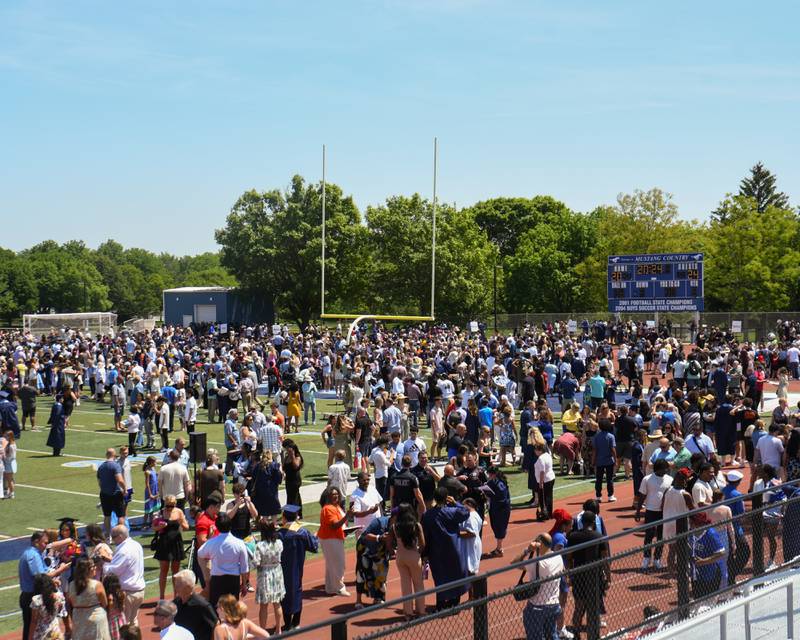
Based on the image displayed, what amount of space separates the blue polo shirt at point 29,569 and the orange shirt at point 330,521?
10.5 feet

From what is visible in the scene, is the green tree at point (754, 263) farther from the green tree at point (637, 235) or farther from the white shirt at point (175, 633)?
the white shirt at point (175, 633)

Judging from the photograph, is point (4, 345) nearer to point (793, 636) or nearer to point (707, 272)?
point (793, 636)

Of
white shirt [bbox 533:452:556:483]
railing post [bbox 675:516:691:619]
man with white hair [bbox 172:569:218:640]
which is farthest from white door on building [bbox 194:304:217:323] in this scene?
railing post [bbox 675:516:691:619]

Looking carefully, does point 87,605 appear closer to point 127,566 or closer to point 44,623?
point 44,623

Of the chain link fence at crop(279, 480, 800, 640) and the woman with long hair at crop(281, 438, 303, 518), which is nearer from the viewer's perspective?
the chain link fence at crop(279, 480, 800, 640)

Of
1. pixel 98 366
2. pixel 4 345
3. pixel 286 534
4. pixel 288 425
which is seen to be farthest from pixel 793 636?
pixel 4 345

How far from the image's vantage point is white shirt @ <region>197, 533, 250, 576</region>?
10.7 meters

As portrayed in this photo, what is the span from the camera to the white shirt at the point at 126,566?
1089 centimetres

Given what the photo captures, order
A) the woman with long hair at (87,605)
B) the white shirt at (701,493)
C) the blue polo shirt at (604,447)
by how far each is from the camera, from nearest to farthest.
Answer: the woman with long hair at (87,605)
the white shirt at (701,493)
the blue polo shirt at (604,447)

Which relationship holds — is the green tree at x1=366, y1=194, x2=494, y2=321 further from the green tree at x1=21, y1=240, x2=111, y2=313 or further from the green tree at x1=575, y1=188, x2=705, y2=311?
the green tree at x1=21, y1=240, x2=111, y2=313

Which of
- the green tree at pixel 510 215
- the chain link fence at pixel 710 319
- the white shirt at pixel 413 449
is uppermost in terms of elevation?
the green tree at pixel 510 215

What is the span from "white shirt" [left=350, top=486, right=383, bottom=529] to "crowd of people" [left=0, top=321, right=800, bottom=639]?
0.06 ft

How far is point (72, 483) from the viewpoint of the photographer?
21.1m

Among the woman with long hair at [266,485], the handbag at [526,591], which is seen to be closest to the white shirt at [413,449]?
the woman with long hair at [266,485]
